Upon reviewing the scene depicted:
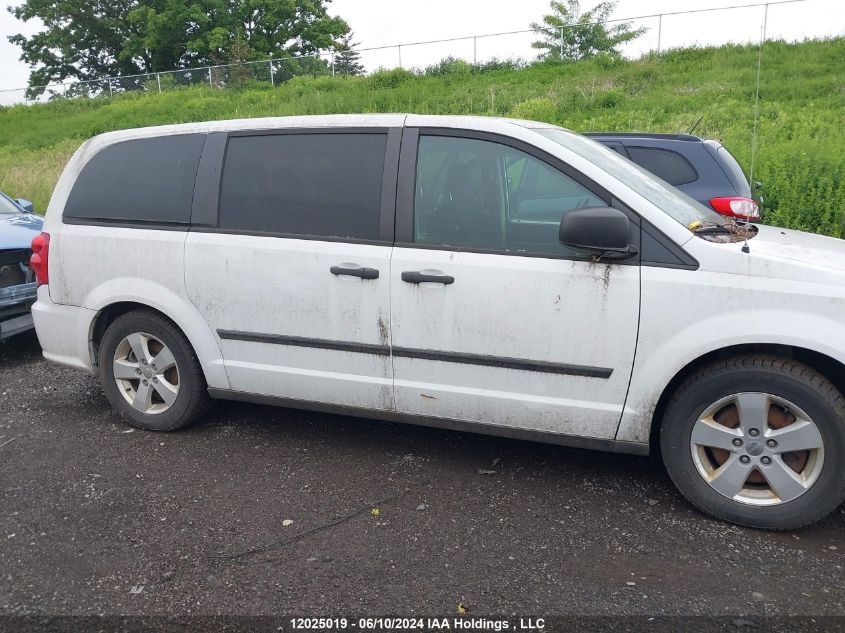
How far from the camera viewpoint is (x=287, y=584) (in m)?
2.74

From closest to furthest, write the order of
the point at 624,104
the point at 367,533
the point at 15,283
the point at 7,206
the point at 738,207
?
1. the point at 367,533
2. the point at 15,283
3. the point at 738,207
4. the point at 7,206
5. the point at 624,104

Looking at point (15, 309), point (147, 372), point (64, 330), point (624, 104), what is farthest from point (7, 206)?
point (624, 104)

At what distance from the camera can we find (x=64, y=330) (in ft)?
14.4

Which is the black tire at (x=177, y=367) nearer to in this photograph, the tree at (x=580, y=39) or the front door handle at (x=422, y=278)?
the front door handle at (x=422, y=278)

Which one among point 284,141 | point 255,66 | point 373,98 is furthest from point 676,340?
point 255,66

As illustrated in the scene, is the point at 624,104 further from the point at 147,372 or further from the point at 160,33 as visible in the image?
the point at 160,33

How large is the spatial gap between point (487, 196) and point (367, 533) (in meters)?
1.67

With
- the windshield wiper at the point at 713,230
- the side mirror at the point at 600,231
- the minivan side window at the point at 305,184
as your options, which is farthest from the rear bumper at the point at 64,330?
the windshield wiper at the point at 713,230

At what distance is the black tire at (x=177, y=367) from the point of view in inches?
162

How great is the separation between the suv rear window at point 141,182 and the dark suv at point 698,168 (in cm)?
434

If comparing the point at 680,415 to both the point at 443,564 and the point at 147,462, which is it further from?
the point at 147,462

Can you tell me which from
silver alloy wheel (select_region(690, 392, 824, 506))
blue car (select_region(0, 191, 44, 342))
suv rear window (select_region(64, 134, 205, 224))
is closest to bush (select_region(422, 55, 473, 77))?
blue car (select_region(0, 191, 44, 342))

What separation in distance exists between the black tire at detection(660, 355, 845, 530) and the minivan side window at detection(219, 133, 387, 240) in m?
1.68

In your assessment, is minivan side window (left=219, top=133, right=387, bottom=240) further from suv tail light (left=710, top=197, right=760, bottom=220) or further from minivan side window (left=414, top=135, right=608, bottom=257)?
suv tail light (left=710, top=197, right=760, bottom=220)
